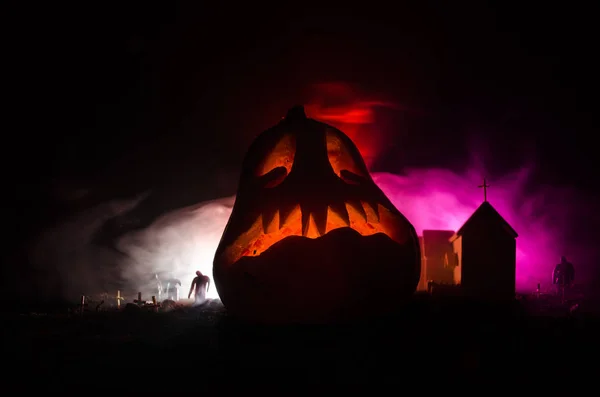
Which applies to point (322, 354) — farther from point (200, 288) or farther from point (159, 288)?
point (159, 288)

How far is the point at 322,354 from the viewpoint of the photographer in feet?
13.0

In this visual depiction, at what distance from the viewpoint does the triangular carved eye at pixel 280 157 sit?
16.6 ft

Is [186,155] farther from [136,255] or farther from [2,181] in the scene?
[2,181]

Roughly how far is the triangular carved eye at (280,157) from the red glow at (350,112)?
2887mm

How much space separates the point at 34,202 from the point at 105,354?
4486 millimetres

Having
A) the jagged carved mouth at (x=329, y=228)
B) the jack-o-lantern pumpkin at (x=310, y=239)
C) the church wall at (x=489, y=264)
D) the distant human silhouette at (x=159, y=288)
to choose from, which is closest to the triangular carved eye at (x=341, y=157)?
the jack-o-lantern pumpkin at (x=310, y=239)

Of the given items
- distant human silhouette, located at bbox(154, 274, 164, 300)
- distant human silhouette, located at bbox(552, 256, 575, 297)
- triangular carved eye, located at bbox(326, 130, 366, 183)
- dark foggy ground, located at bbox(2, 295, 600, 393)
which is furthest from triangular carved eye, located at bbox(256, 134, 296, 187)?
distant human silhouette, located at bbox(552, 256, 575, 297)

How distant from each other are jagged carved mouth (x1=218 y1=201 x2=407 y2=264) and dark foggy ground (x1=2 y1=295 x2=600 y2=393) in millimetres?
666

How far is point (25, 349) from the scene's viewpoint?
461 cm

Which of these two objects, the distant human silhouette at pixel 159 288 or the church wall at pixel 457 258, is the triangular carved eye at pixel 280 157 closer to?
the church wall at pixel 457 258

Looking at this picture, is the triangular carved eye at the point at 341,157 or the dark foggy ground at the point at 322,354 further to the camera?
the triangular carved eye at the point at 341,157

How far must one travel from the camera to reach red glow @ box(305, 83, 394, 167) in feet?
26.0

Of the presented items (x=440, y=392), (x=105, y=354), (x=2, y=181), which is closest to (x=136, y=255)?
(x=2, y=181)

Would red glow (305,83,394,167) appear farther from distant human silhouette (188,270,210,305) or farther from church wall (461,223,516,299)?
distant human silhouette (188,270,210,305)
